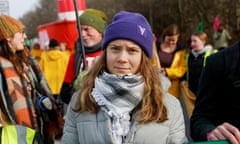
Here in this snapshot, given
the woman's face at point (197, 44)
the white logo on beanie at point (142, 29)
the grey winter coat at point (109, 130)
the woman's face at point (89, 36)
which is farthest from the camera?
the woman's face at point (197, 44)

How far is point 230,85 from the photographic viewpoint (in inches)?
89.6

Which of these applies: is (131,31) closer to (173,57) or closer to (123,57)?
(123,57)

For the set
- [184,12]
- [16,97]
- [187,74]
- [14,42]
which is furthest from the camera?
[184,12]

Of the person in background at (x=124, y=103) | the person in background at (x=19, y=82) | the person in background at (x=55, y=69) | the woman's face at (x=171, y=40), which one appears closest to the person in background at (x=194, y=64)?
the woman's face at (x=171, y=40)

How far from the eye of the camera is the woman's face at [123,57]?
2518mm

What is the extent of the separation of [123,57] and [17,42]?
2069 millimetres

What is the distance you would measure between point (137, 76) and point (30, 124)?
68.6 inches

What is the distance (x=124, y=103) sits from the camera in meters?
2.49

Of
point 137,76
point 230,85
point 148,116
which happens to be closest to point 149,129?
point 148,116

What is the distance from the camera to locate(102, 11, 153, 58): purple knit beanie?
2605 mm

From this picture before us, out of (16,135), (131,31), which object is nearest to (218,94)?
(131,31)

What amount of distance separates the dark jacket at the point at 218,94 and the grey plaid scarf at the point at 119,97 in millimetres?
298

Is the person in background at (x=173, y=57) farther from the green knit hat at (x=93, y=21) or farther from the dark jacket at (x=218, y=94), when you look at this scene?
the dark jacket at (x=218, y=94)

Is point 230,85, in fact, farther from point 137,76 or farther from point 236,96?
point 137,76
